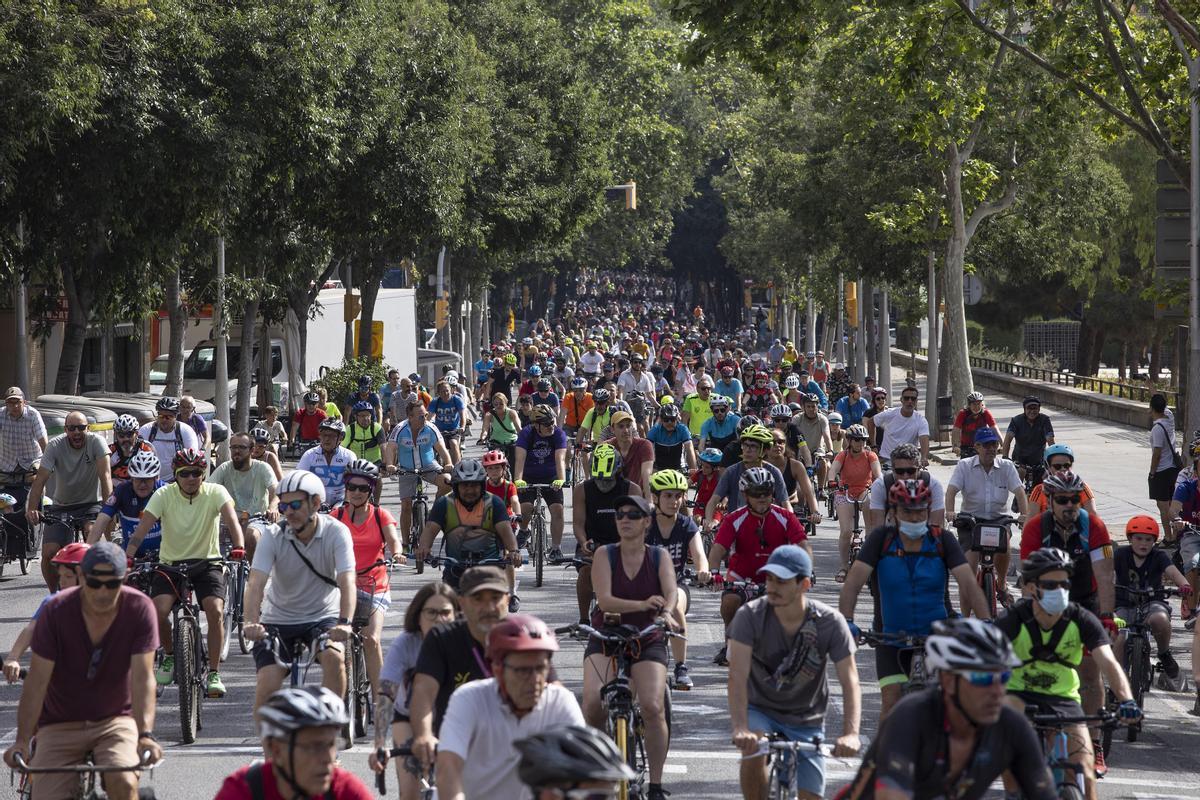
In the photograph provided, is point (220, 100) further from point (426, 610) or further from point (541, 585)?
point (426, 610)

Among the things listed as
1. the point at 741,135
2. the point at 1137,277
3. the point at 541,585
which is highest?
the point at 741,135

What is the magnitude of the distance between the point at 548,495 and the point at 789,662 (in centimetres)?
981

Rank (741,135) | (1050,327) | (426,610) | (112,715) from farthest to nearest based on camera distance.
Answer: (1050,327)
(741,135)
(426,610)
(112,715)

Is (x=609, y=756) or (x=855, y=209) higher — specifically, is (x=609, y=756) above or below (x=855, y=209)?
below

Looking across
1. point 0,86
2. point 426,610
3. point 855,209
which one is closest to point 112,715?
point 426,610

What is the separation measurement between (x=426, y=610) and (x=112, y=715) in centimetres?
140

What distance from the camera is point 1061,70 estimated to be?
65.5ft

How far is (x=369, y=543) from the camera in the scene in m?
11.8

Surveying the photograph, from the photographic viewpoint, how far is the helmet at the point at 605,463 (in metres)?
13.1

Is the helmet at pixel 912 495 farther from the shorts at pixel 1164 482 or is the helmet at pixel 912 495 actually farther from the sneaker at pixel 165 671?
the shorts at pixel 1164 482

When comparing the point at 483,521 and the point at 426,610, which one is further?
the point at 483,521

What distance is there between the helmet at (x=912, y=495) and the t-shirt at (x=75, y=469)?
28.0ft

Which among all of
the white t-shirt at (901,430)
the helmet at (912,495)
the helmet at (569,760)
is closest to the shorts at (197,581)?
the helmet at (912,495)

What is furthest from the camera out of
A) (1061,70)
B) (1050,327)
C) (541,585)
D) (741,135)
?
(1050,327)
